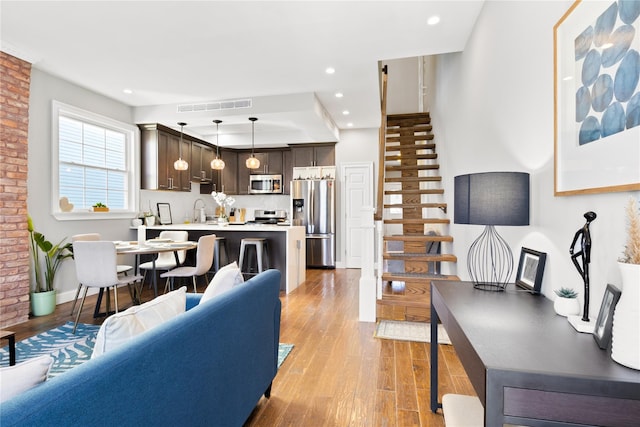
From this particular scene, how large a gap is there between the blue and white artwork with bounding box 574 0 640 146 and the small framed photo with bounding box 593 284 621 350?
0.56 metres

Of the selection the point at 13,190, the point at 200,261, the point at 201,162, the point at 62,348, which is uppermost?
the point at 201,162

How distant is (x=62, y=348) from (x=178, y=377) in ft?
8.46

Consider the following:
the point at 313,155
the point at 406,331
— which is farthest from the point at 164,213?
the point at 406,331

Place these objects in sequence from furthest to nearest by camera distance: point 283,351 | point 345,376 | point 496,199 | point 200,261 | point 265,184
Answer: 1. point 265,184
2. point 200,261
3. point 283,351
4. point 345,376
5. point 496,199

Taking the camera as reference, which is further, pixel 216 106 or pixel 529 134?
pixel 216 106

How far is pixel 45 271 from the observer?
3842mm

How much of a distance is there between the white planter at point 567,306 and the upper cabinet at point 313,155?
18.9 ft

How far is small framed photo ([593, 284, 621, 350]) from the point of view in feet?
3.10

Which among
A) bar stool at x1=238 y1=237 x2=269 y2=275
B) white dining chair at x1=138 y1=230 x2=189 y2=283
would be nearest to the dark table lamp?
bar stool at x1=238 y1=237 x2=269 y2=275

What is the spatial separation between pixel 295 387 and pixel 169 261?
304 centimetres

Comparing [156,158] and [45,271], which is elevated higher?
[156,158]

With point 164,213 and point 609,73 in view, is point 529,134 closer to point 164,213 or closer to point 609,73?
point 609,73

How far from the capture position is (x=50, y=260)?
3854 mm

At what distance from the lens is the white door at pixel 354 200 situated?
662 centimetres
